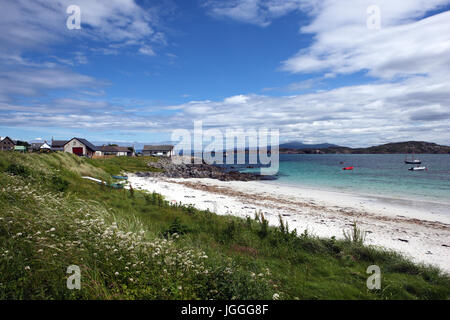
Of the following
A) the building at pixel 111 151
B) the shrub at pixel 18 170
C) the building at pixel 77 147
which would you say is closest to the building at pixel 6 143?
the building at pixel 111 151

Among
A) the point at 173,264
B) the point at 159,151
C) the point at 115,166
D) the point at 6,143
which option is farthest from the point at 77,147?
the point at 173,264

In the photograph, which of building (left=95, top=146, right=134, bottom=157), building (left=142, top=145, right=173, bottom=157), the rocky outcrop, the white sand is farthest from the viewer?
building (left=142, top=145, right=173, bottom=157)

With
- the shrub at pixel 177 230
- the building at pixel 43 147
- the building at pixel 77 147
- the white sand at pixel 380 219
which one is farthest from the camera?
the building at pixel 77 147

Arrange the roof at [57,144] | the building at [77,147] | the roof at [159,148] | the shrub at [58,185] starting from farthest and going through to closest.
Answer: the roof at [159,148] → the roof at [57,144] → the building at [77,147] → the shrub at [58,185]

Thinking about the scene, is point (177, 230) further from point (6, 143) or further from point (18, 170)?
point (6, 143)

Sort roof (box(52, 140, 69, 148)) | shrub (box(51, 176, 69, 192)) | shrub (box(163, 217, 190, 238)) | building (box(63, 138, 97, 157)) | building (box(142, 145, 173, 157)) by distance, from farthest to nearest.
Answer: building (box(142, 145, 173, 157)), roof (box(52, 140, 69, 148)), building (box(63, 138, 97, 157)), shrub (box(51, 176, 69, 192)), shrub (box(163, 217, 190, 238))

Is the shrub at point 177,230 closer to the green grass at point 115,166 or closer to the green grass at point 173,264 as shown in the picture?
the green grass at point 173,264

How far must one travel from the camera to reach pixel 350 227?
1597 cm

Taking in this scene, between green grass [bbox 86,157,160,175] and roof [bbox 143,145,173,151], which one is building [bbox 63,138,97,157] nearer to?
green grass [bbox 86,157,160,175]

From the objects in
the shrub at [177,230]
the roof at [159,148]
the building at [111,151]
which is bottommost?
the shrub at [177,230]

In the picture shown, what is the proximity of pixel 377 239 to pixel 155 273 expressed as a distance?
13.8 m

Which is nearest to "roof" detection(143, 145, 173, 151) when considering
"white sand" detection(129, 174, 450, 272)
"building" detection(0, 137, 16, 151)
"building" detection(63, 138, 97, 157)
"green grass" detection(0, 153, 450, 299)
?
"building" detection(63, 138, 97, 157)

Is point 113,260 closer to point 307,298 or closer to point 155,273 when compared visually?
point 155,273
